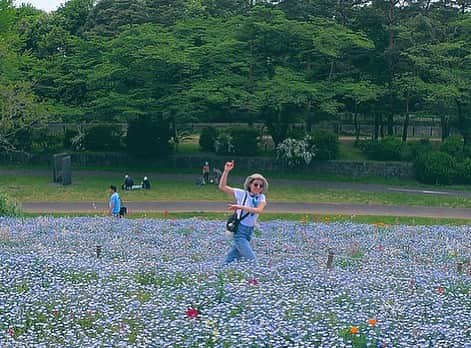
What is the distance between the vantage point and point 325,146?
36.4 m

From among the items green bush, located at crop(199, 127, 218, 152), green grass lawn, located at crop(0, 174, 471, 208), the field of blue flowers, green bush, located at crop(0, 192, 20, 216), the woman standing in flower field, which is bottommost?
green grass lawn, located at crop(0, 174, 471, 208)

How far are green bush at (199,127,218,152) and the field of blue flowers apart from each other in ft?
93.0

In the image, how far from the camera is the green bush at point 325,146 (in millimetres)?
36281

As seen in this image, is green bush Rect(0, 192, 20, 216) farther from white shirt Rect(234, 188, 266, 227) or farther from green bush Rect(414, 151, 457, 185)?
green bush Rect(414, 151, 457, 185)

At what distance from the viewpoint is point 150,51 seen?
3559 cm

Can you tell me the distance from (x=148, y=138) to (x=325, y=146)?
10.3 metres

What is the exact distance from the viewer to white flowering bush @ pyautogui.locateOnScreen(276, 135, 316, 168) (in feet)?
117

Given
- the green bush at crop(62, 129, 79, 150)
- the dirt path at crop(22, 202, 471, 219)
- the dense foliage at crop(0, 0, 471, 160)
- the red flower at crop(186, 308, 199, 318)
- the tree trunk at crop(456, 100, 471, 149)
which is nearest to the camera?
the red flower at crop(186, 308, 199, 318)

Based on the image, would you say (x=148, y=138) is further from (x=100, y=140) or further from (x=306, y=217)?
(x=306, y=217)

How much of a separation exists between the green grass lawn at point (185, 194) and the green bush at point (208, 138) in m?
7.00

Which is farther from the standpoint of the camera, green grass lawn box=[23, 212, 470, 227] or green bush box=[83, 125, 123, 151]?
green bush box=[83, 125, 123, 151]

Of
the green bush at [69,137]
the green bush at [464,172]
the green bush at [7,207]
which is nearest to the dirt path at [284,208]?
the green bush at [7,207]

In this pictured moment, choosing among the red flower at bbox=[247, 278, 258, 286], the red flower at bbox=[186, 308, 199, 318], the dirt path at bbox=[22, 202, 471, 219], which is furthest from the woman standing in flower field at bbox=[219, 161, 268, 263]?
the dirt path at bbox=[22, 202, 471, 219]

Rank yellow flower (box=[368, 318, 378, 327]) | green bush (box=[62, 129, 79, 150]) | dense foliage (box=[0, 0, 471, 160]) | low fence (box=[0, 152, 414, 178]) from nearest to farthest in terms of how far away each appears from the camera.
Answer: yellow flower (box=[368, 318, 378, 327])
dense foliage (box=[0, 0, 471, 160])
low fence (box=[0, 152, 414, 178])
green bush (box=[62, 129, 79, 150])
